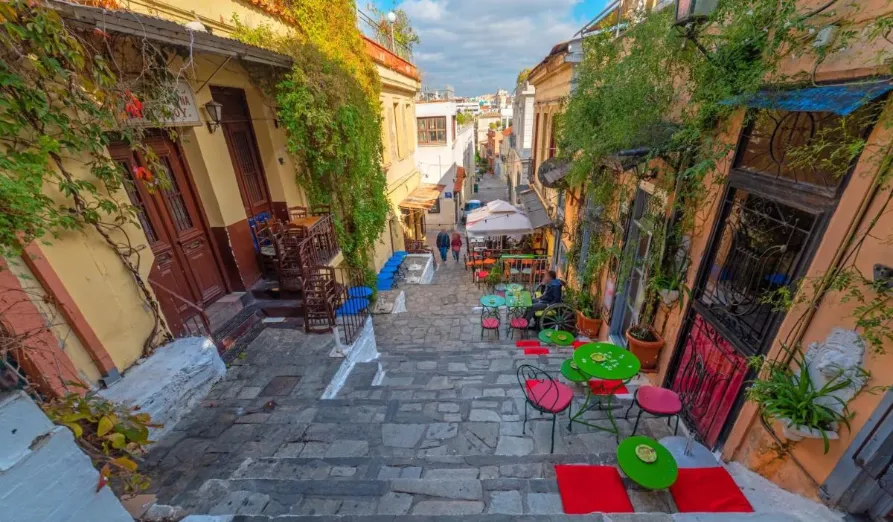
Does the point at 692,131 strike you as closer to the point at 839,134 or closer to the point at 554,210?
the point at 839,134

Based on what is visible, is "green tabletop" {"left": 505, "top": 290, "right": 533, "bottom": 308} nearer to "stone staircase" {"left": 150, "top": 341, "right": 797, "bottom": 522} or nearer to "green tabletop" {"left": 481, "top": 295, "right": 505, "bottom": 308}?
"green tabletop" {"left": 481, "top": 295, "right": 505, "bottom": 308}

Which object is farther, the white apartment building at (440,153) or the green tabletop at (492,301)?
the white apartment building at (440,153)

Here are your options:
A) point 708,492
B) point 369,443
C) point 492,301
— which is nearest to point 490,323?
point 492,301

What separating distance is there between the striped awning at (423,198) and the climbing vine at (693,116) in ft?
26.2

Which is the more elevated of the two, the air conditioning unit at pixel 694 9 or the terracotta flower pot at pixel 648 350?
the air conditioning unit at pixel 694 9

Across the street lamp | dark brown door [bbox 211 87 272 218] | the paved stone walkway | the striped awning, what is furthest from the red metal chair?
the street lamp

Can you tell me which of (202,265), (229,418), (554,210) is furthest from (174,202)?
(554,210)

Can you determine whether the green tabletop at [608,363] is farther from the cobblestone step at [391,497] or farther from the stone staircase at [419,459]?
the cobblestone step at [391,497]

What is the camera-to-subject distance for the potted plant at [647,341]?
14.4 ft

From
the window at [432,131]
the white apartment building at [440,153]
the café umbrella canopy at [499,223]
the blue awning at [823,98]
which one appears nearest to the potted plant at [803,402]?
the blue awning at [823,98]

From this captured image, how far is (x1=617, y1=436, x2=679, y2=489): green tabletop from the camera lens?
A: 2.64 metres

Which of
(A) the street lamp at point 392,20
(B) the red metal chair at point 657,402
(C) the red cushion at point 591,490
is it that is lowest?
(C) the red cushion at point 591,490

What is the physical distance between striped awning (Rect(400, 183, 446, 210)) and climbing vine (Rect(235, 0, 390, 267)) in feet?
15.1

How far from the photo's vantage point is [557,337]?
6391 mm
